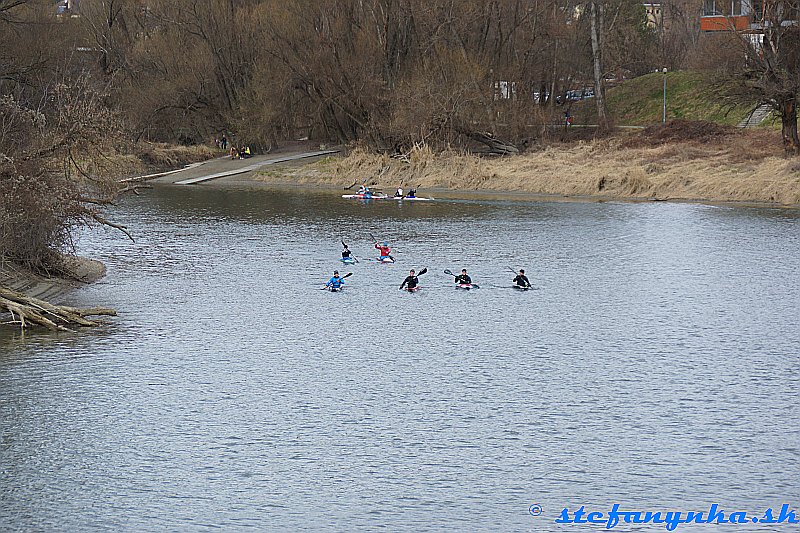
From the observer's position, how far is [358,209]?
5244 cm

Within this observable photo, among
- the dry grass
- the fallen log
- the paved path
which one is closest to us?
the fallen log

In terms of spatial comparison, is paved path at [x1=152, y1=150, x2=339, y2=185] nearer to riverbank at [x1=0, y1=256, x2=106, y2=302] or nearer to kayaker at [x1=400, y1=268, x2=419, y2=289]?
riverbank at [x1=0, y1=256, x2=106, y2=302]

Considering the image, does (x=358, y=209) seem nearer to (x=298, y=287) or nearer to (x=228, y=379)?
(x=298, y=287)

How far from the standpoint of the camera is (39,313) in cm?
2414

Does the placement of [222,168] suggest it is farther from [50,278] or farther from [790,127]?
[50,278]

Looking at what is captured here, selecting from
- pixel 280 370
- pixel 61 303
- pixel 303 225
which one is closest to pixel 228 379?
pixel 280 370

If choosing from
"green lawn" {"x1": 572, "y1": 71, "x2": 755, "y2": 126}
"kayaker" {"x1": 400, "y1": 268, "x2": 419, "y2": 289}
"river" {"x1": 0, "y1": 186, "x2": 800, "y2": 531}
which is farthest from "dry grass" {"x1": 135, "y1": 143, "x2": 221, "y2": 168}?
"kayaker" {"x1": 400, "y1": 268, "x2": 419, "y2": 289}

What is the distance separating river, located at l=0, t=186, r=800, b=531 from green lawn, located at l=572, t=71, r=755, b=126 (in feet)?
128

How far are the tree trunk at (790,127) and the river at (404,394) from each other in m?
22.7

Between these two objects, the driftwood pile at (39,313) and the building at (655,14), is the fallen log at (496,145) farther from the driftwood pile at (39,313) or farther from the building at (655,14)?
the driftwood pile at (39,313)

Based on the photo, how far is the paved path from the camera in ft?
234

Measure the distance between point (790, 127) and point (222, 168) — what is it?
36.2 metres

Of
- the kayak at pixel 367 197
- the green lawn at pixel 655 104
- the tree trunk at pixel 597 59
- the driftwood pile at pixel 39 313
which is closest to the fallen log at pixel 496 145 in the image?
the tree trunk at pixel 597 59

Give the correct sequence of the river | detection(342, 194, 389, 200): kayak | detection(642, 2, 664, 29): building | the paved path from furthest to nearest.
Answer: detection(642, 2, 664, 29): building
the paved path
detection(342, 194, 389, 200): kayak
the river
